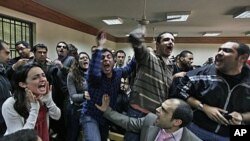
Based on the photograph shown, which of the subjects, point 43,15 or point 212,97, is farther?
point 43,15

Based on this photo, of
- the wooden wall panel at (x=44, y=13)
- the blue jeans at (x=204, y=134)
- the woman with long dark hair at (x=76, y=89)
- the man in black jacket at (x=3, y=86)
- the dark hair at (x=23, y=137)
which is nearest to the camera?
the dark hair at (x=23, y=137)

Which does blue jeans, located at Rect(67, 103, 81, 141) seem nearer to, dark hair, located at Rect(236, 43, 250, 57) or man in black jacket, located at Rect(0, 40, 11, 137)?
man in black jacket, located at Rect(0, 40, 11, 137)

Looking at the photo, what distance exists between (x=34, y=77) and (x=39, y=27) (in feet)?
13.7

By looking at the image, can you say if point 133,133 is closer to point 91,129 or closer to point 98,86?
point 91,129

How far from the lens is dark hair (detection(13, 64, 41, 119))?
174 cm

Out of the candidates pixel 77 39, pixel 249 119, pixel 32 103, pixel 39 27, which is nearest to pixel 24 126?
pixel 32 103

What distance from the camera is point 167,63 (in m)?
2.49

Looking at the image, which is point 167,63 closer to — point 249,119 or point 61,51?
point 249,119

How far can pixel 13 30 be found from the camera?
16.3 ft

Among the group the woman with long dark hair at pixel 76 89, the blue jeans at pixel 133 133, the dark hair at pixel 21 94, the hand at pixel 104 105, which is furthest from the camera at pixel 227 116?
the woman with long dark hair at pixel 76 89

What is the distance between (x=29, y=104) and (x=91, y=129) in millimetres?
713

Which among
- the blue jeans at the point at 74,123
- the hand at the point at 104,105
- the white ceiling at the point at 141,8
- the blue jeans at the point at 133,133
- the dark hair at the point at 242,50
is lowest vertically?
the blue jeans at the point at 74,123

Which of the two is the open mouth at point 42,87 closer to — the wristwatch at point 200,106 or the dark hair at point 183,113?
the dark hair at point 183,113

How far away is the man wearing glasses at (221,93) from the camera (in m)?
1.90
